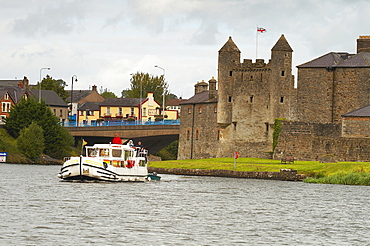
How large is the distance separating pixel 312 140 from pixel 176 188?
100ft

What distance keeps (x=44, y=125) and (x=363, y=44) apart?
4653 cm

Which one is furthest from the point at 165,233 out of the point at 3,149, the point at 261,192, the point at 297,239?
the point at 3,149

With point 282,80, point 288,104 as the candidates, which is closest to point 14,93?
point 282,80

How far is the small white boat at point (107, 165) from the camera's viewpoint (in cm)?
7256

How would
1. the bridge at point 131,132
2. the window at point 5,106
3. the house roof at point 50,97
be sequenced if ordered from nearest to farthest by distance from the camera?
the bridge at point 131,132, the window at point 5,106, the house roof at point 50,97

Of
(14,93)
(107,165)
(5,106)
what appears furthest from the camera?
(14,93)

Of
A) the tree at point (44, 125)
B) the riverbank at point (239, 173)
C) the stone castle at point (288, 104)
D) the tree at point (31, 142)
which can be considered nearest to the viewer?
the riverbank at point (239, 173)

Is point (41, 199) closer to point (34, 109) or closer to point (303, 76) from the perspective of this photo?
point (303, 76)

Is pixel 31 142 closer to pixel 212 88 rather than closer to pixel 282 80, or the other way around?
pixel 212 88

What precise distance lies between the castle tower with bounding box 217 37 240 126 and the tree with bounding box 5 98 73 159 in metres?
26.2

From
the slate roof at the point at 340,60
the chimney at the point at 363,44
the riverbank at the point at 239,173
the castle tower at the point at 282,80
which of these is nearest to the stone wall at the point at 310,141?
the castle tower at the point at 282,80

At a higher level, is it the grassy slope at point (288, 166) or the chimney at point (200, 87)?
the chimney at point (200, 87)

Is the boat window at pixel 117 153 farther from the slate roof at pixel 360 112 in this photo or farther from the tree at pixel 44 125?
the tree at pixel 44 125

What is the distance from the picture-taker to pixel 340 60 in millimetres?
106625
